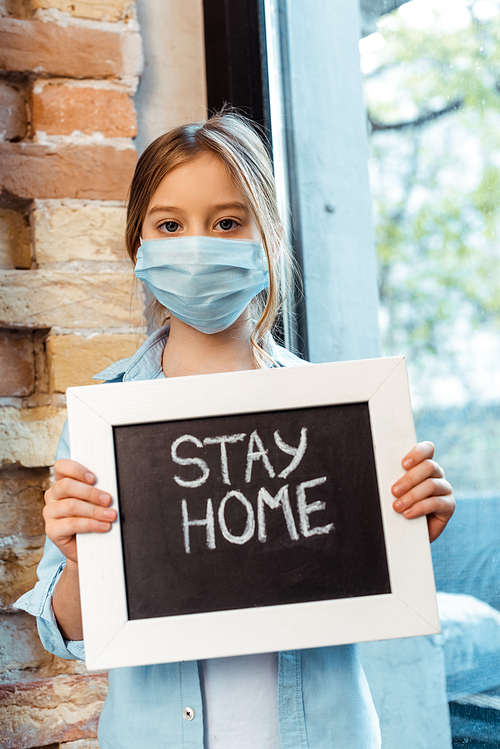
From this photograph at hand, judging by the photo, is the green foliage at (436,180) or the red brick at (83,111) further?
the red brick at (83,111)

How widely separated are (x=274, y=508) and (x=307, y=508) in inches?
1.3

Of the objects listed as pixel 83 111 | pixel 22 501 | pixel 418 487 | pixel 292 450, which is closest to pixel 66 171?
pixel 83 111

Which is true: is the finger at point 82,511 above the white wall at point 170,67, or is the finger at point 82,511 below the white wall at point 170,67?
below

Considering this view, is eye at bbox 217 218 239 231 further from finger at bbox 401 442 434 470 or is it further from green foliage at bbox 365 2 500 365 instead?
finger at bbox 401 442 434 470

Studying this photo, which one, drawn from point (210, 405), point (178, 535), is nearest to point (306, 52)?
point (210, 405)

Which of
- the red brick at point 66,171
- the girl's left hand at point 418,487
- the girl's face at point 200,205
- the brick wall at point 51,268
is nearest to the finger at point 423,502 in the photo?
the girl's left hand at point 418,487

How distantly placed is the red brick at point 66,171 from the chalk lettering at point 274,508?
61cm

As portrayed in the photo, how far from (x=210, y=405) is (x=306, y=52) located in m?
0.76

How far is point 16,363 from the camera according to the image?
1.01 m

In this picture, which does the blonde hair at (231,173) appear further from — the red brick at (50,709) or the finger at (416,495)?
the red brick at (50,709)

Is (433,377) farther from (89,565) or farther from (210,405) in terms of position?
(89,565)

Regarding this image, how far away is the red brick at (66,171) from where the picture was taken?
1.00 meters

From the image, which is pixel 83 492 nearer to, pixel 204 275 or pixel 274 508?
pixel 274 508

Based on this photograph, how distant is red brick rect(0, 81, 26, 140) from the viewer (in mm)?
1026
